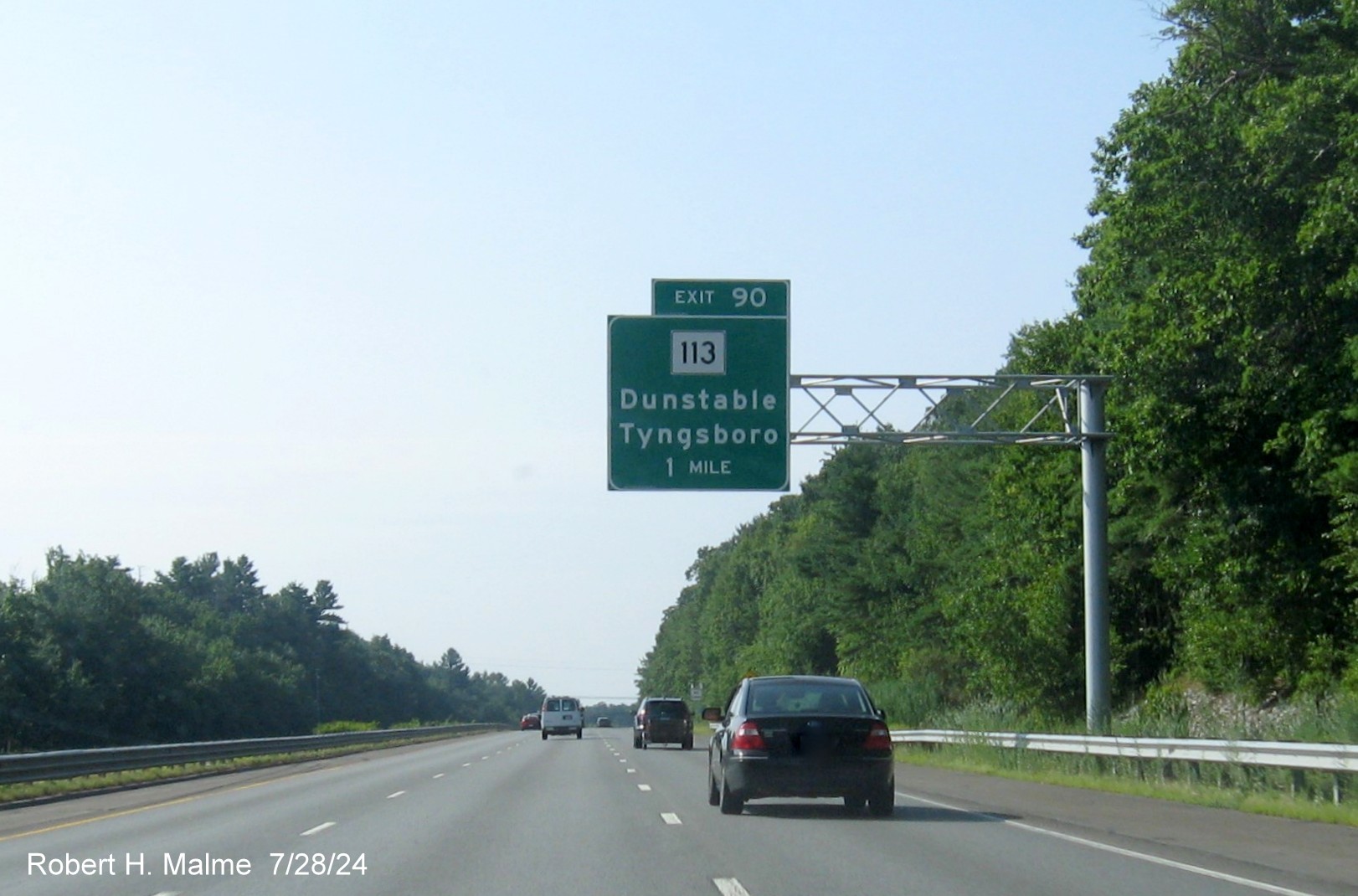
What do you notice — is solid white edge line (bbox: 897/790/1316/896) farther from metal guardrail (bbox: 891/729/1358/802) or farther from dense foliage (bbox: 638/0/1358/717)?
dense foliage (bbox: 638/0/1358/717)

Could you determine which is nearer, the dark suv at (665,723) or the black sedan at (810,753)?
the black sedan at (810,753)

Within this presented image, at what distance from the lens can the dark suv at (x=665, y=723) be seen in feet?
163

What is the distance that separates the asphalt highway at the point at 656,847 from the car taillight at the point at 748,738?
2.85 feet

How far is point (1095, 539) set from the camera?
29.8 metres

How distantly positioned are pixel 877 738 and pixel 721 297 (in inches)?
484

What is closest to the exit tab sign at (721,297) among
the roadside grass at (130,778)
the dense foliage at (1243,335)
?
the dense foliage at (1243,335)

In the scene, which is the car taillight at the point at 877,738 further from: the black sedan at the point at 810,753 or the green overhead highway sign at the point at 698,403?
the green overhead highway sign at the point at 698,403

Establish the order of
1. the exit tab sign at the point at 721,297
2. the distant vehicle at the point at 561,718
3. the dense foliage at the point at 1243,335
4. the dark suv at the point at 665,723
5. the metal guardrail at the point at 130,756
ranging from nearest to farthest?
the metal guardrail at the point at 130,756, the dense foliage at the point at 1243,335, the exit tab sign at the point at 721,297, the dark suv at the point at 665,723, the distant vehicle at the point at 561,718

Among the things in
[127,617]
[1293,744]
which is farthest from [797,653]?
[1293,744]

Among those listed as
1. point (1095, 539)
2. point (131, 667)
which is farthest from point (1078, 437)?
point (131, 667)

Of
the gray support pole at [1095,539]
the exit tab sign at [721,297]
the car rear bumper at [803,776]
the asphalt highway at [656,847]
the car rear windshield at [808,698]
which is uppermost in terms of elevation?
the exit tab sign at [721,297]

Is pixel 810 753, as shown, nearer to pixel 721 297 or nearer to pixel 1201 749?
pixel 1201 749

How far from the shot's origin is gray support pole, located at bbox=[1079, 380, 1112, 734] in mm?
29516

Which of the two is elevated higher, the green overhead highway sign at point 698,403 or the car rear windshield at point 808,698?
the green overhead highway sign at point 698,403
